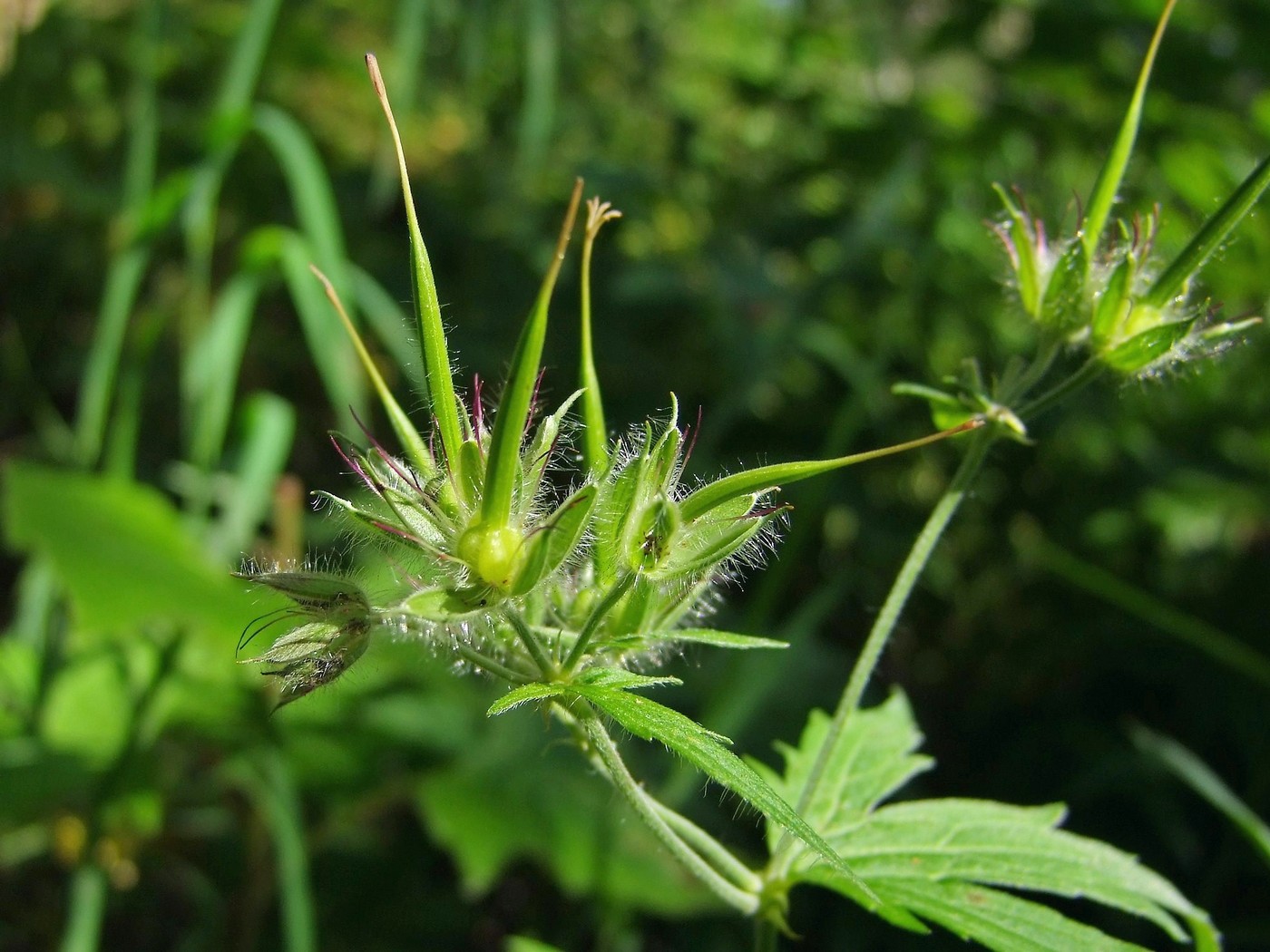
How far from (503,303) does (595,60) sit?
129cm

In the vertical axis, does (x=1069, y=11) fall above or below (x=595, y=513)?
above

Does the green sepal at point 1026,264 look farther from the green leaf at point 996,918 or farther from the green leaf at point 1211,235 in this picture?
the green leaf at point 996,918

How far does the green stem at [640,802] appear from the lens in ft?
2.58

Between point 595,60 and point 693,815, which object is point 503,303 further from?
point 693,815

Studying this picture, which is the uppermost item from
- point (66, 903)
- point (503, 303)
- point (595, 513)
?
point (595, 513)

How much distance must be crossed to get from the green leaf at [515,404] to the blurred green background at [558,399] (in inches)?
26.9

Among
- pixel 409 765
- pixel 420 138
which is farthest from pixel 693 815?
pixel 420 138

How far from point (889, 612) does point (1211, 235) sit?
0.39 meters

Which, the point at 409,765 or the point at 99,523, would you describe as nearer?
the point at 99,523

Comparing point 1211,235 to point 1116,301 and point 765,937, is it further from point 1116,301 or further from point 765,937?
point 765,937

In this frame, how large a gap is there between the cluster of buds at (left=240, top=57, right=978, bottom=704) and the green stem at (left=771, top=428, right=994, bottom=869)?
143 mm

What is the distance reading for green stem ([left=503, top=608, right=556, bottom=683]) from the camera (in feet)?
2.57

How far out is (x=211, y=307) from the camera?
360 centimetres

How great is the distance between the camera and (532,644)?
0.80 meters
